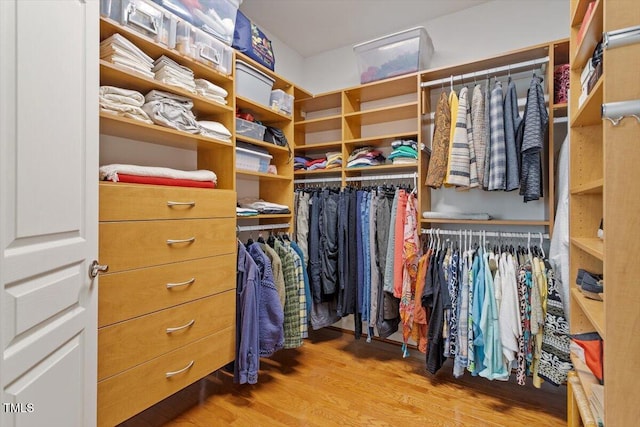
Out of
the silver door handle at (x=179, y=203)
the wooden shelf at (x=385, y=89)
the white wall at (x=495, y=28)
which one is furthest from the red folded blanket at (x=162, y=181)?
the white wall at (x=495, y=28)

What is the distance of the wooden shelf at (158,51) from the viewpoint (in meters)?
1.41

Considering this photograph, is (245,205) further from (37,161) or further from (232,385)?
(37,161)

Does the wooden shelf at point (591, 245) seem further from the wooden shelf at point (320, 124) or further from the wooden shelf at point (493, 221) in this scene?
the wooden shelf at point (320, 124)

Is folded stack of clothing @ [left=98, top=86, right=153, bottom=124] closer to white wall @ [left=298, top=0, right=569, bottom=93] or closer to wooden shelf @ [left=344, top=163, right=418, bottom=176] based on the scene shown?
wooden shelf @ [left=344, top=163, right=418, bottom=176]

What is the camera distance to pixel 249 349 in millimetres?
1893

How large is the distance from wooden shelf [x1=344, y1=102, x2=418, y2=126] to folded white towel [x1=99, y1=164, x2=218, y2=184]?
4.39 feet

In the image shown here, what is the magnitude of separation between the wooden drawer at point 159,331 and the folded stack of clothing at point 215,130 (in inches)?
36.2

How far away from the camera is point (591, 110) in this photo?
1.28 m

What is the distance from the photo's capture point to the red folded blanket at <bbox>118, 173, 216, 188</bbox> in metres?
1.46

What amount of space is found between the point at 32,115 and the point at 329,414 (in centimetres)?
185

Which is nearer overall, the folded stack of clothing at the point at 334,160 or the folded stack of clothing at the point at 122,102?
the folded stack of clothing at the point at 122,102

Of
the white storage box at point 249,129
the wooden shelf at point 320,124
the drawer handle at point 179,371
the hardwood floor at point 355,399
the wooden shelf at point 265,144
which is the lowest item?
the hardwood floor at point 355,399

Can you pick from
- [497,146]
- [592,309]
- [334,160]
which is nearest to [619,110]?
[592,309]

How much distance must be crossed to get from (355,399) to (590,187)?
1.62 meters
